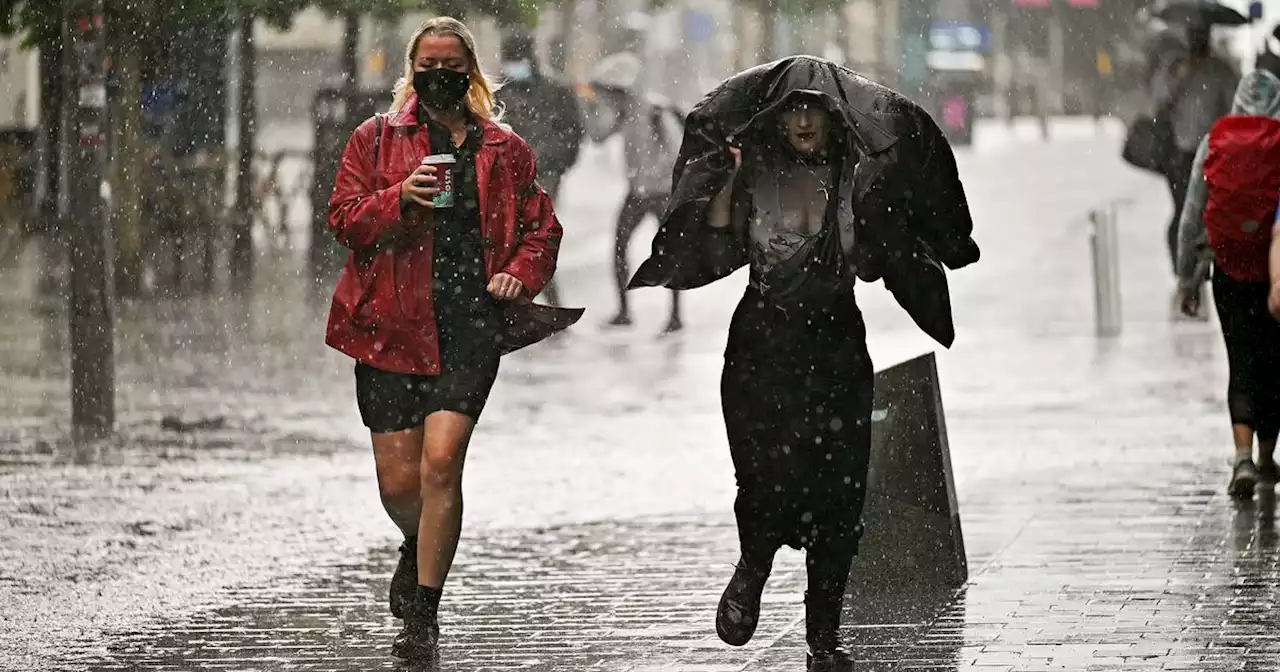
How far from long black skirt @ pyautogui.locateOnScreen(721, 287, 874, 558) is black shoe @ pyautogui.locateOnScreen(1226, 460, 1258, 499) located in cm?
373

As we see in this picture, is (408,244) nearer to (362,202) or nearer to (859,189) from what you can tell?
(362,202)

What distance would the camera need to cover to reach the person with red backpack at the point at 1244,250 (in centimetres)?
1052

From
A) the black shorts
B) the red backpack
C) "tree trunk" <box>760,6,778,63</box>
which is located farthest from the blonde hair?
"tree trunk" <box>760,6,778,63</box>

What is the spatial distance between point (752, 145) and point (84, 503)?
16.6 feet

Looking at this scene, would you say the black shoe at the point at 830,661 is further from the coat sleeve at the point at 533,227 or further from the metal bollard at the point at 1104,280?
the metal bollard at the point at 1104,280

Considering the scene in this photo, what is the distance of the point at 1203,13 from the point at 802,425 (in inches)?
586

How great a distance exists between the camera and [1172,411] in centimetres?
1412

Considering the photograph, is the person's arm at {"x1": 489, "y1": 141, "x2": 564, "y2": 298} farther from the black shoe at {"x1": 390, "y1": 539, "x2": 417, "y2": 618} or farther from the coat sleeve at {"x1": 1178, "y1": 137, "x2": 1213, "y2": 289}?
the coat sleeve at {"x1": 1178, "y1": 137, "x2": 1213, "y2": 289}

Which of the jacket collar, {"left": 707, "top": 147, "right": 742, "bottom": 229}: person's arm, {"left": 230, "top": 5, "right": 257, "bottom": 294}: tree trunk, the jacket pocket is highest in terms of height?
the jacket collar

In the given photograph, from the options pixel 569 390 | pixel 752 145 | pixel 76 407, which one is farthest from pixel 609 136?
pixel 752 145

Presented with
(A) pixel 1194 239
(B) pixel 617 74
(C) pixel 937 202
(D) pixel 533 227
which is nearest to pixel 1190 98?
(B) pixel 617 74

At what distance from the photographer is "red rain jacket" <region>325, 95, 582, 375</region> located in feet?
25.6

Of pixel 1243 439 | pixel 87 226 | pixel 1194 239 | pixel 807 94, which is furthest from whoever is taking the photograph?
pixel 87 226

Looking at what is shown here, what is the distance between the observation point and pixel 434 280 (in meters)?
7.86
